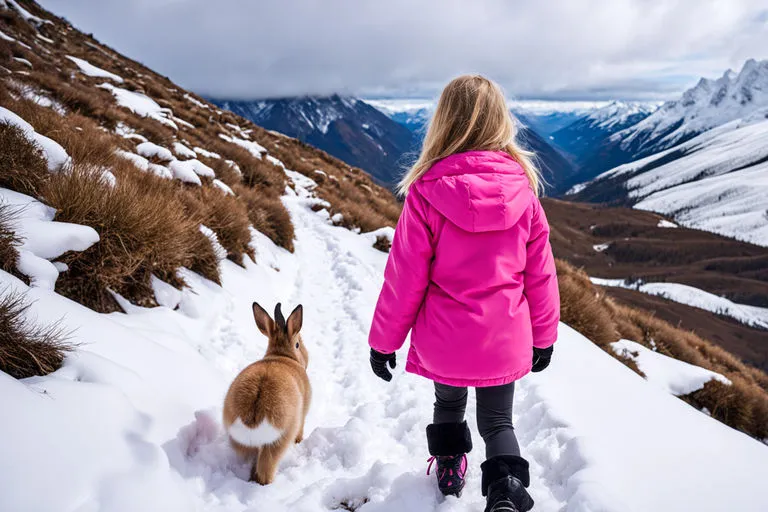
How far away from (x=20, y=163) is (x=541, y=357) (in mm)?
4921

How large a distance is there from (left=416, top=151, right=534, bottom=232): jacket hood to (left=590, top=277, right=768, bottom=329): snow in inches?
5353

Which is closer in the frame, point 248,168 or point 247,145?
point 248,168

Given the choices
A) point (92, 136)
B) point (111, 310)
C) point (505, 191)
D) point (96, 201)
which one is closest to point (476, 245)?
point (505, 191)

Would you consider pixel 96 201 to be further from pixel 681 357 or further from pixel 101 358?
pixel 681 357

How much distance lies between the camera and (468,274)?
219cm

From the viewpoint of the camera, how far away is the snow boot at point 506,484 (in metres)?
2.10

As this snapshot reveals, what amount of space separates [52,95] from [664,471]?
12.0 meters

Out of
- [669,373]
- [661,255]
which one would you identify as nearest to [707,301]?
[661,255]

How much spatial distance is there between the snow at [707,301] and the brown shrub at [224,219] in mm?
134020

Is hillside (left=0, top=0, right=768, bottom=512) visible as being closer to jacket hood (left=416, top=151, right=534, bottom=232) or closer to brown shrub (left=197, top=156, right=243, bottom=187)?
jacket hood (left=416, top=151, right=534, bottom=232)

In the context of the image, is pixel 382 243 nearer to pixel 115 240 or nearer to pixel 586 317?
pixel 586 317

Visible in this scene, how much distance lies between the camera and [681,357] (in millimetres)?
9008

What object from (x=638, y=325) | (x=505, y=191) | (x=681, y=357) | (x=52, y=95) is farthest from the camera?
(x=638, y=325)

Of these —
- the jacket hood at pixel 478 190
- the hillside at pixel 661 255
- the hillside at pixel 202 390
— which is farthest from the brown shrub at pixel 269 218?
the hillside at pixel 661 255
